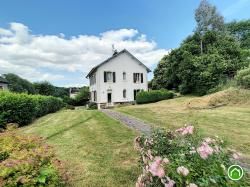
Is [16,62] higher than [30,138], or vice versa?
[16,62]

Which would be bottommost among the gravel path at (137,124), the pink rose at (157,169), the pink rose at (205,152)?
the gravel path at (137,124)

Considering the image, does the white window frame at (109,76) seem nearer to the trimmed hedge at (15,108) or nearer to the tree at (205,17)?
the tree at (205,17)

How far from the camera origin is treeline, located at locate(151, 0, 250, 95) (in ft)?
→ 81.3

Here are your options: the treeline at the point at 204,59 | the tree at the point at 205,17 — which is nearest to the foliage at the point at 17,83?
the treeline at the point at 204,59

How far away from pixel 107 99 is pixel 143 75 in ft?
21.6

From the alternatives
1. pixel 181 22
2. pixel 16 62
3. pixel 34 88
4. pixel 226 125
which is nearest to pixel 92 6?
pixel 181 22

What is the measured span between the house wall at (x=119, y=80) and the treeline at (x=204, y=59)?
4583mm

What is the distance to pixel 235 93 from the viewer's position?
16844 millimetres

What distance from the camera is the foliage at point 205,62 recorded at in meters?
24.7

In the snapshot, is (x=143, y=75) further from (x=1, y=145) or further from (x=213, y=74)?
(x=1, y=145)

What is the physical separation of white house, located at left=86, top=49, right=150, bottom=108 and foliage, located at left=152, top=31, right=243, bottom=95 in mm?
4581

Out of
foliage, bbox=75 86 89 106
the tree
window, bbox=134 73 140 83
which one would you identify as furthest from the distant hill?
foliage, bbox=75 86 89 106

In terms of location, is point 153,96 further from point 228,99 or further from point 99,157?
point 99,157

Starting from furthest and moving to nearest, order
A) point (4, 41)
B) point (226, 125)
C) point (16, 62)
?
point (16, 62) → point (4, 41) → point (226, 125)
